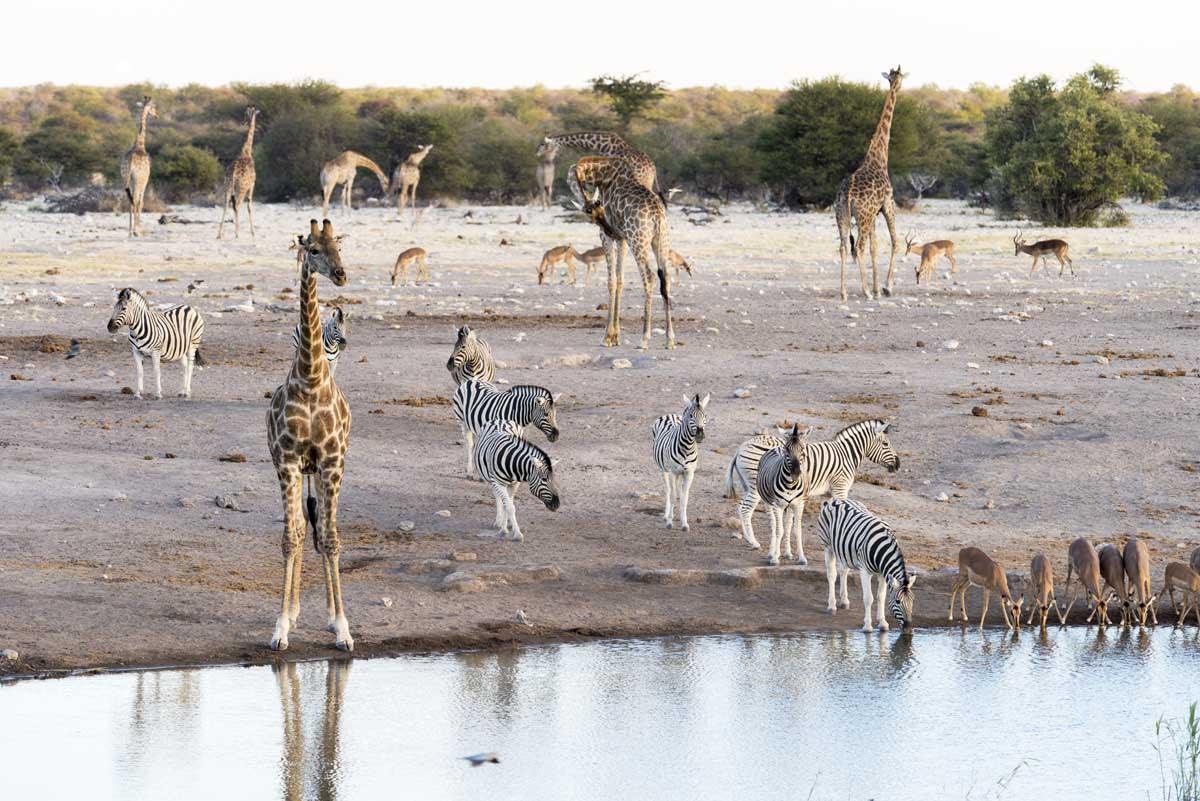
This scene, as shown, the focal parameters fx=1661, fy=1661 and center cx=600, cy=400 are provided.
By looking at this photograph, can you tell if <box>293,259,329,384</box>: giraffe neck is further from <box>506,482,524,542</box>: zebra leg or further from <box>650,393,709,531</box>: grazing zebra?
<box>650,393,709,531</box>: grazing zebra

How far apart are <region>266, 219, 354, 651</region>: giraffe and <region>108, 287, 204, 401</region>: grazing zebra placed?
6.40m

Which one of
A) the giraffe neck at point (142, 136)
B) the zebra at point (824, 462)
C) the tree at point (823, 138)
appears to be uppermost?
the tree at point (823, 138)

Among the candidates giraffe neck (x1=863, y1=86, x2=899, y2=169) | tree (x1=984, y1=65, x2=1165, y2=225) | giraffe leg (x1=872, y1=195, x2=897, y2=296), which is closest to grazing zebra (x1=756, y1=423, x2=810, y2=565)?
giraffe leg (x1=872, y1=195, x2=897, y2=296)

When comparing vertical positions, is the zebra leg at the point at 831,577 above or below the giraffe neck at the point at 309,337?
below

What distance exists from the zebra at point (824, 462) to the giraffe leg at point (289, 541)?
3.25 m

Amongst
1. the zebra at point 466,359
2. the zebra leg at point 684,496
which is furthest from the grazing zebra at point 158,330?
the zebra leg at point 684,496

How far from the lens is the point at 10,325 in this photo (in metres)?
19.3

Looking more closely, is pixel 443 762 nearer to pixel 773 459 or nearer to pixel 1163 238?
pixel 773 459

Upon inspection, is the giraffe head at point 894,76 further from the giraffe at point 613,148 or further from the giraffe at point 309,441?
the giraffe at point 309,441

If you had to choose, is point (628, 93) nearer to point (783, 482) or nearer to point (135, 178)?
point (135, 178)

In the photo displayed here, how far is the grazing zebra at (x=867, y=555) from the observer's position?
9031mm

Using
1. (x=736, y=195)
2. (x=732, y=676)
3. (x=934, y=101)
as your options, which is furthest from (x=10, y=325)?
(x=934, y=101)

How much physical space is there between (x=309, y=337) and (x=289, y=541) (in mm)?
1041

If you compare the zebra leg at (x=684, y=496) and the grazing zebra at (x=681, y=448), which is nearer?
the grazing zebra at (x=681, y=448)
